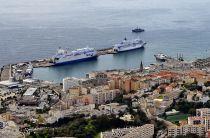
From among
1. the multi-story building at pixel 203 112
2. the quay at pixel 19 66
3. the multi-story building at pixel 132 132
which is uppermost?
the multi-story building at pixel 203 112

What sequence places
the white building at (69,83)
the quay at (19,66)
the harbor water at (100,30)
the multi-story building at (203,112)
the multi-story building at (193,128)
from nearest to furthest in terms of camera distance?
the multi-story building at (193,128) → the multi-story building at (203,112) → the white building at (69,83) → the quay at (19,66) → the harbor water at (100,30)

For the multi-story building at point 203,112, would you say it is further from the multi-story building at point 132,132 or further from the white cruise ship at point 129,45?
the white cruise ship at point 129,45

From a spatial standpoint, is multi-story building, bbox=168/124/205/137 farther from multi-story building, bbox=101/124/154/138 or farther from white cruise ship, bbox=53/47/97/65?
white cruise ship, bbox=53/47/97/65

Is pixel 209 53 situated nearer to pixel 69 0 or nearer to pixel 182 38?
pixel 182 38

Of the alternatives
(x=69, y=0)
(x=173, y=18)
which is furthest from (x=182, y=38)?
(x=69, y=0)

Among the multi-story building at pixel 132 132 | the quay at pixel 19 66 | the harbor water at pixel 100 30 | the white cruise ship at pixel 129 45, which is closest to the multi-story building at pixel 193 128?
the multi-story building at pixel 132 132

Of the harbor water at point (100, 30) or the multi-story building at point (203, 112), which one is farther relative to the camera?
the harbor water at point (100, 30)
